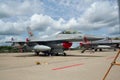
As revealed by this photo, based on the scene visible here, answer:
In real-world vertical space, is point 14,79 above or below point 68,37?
below

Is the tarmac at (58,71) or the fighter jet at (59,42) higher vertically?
the fighter jet at (59,42)

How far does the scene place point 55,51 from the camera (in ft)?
80.4

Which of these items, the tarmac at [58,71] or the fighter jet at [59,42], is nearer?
Result: the tarmac at [58,71]

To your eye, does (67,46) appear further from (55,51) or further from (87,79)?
(87,79)

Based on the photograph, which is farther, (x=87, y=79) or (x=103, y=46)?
(x=103, y=46)

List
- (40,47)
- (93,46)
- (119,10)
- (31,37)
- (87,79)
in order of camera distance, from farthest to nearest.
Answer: (93,46)
(31,37)
(40,47)
(87,79)
(119,10)

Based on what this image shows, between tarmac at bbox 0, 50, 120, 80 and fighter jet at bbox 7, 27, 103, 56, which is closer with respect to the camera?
tarmac at bbox 0, 50, 120, 80

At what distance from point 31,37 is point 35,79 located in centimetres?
2397

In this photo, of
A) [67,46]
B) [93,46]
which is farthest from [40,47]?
[93,46]

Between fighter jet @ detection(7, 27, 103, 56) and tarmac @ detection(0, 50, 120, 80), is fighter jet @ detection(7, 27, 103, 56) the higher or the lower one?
the higher one

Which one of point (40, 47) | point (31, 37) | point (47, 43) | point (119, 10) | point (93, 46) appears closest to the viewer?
point (119, 10)

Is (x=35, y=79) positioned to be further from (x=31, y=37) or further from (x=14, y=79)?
(x=31, y=37)

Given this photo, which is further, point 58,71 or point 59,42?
point 59,42

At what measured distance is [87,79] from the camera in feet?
21.2
